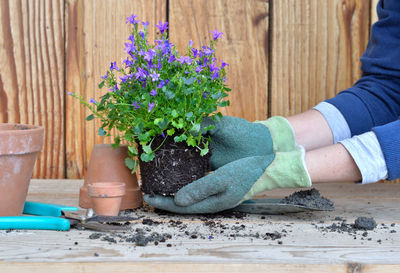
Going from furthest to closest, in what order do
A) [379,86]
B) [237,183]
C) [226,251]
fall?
[379,86] < [237,183] < [226,251]

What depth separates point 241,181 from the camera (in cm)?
111

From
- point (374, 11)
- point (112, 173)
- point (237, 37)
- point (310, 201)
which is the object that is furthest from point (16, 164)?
point (374, 11)

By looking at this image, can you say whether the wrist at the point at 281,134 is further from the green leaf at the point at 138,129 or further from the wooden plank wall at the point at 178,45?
the green leaf at the point at 138,129

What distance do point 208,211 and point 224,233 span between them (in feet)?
0.48

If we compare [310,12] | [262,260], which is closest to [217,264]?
[262,260]

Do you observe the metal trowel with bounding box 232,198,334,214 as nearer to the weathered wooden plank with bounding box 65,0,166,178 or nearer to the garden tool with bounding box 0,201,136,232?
the garden tool with bounding box 0,201,136,232

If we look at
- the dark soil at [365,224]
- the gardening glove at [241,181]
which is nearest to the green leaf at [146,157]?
the gardening glove at [241,181]

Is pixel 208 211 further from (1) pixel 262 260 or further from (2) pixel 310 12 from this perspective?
(2) pixel 310 12

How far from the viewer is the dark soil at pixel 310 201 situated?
1116 millimetres

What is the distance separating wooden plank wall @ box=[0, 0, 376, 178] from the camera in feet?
5.49

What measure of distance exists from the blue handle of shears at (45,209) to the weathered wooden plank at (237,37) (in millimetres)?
765

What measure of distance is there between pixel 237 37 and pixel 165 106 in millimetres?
684

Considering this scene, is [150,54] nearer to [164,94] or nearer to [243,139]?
[164,94]

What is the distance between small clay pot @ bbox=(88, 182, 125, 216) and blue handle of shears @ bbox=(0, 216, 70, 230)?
0.37 ft
